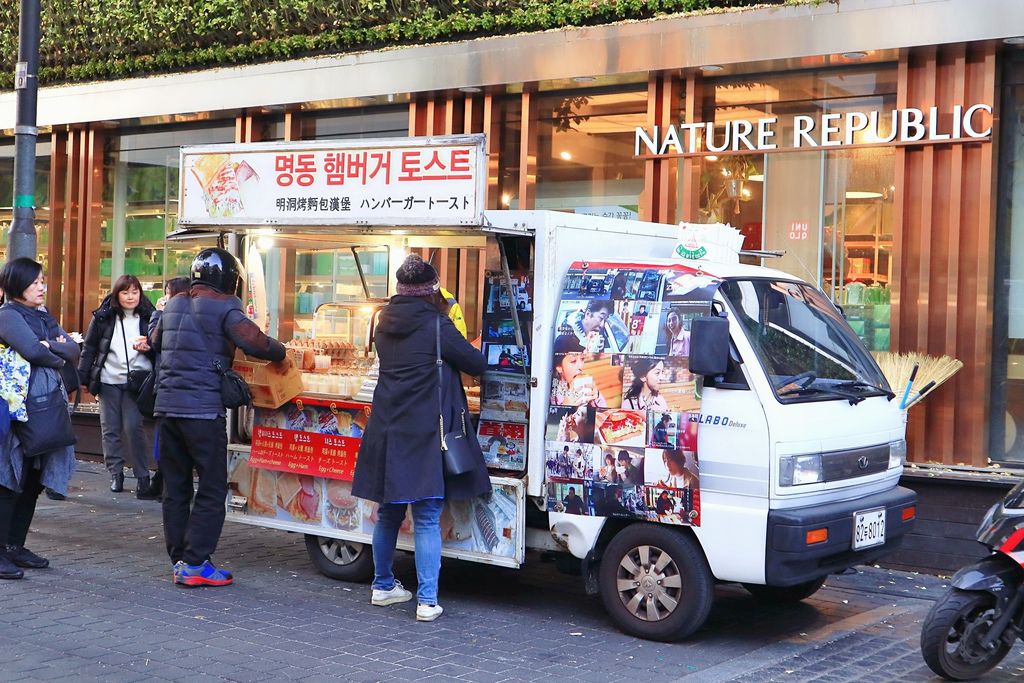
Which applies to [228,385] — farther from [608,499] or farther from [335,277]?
[335,277]

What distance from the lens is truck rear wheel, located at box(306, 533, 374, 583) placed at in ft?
25.0

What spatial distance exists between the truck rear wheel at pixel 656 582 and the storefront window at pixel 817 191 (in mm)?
3904

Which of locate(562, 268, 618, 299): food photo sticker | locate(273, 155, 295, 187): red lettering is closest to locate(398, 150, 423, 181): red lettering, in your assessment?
locate(273, 155, 295, 187): red lettering

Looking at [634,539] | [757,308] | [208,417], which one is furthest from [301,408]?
[757,308]

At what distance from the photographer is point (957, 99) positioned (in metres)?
9.20

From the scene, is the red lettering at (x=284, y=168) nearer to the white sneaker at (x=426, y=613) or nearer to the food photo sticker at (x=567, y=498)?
the food photo sticker at (x=567, y=498)

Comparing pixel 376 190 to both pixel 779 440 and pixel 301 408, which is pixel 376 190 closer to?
pixel 301 408

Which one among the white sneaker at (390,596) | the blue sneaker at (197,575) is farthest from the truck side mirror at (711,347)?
the blue sneaker at (197,575)

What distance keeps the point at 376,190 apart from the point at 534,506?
204 cm

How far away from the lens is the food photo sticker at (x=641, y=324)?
6.56 metres

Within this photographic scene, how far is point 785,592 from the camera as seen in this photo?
7.53m

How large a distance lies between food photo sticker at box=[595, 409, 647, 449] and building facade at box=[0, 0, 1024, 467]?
365 cm

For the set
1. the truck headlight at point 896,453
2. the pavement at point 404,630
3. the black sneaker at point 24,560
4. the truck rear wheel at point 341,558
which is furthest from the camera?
the black sneaker at point 24,560

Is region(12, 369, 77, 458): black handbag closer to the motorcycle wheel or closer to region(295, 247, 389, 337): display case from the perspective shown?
region(295, 247, 389, 337): display case
